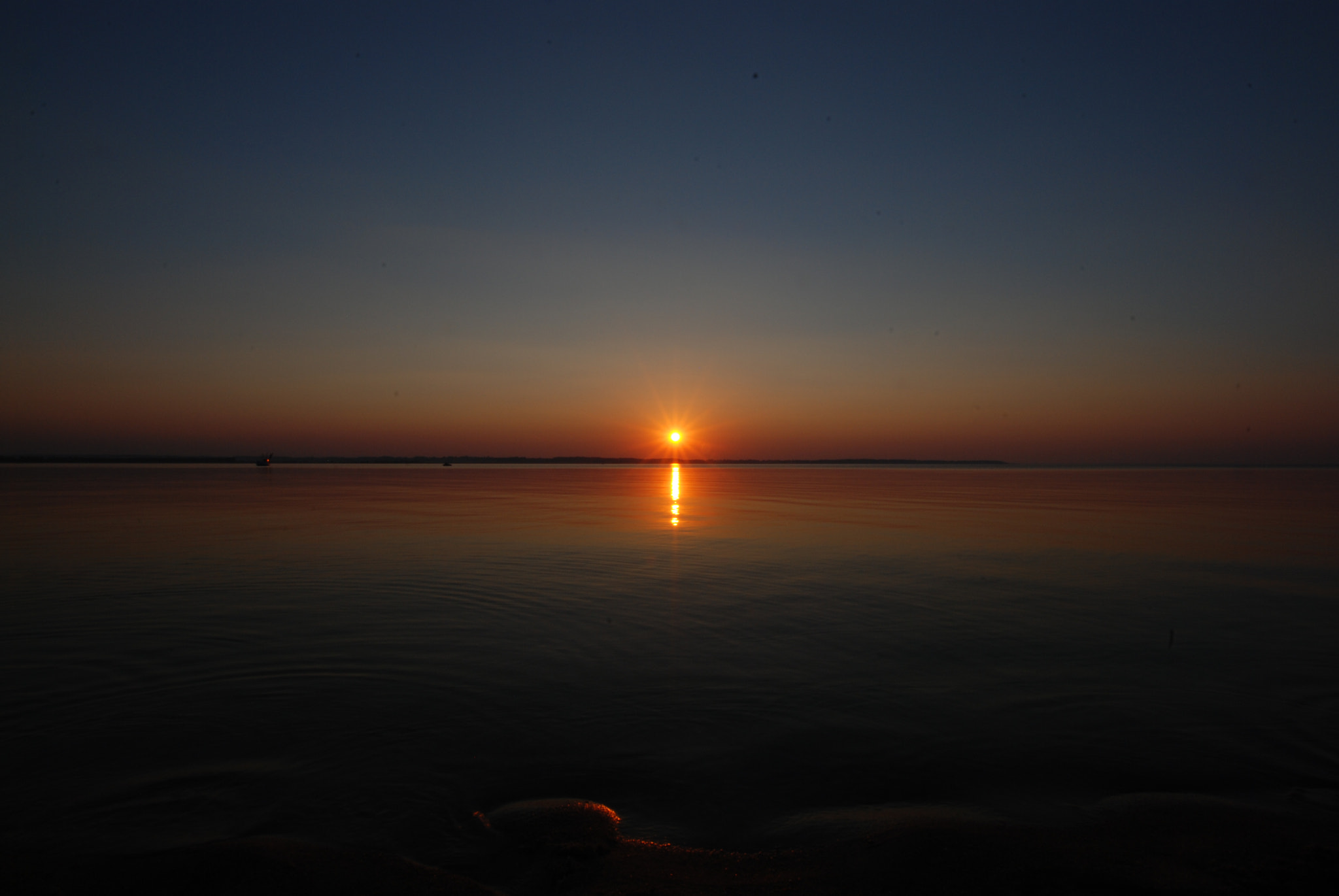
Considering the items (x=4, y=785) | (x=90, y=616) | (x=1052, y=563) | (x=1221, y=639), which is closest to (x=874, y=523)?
(x=1052, y=563)

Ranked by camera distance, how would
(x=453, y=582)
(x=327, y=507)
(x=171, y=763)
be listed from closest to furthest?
(x=171, y=763) → (x=453, y=582) → (x=327, y=507)

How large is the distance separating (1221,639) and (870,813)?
321 inches

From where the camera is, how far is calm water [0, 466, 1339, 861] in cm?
574

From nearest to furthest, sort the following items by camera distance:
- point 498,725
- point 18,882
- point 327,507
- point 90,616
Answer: point 18,882
point 498,725
point 90,616
point 327,507

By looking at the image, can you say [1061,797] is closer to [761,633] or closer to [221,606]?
[761,633]

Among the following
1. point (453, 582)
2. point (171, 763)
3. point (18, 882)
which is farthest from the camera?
point (453, 582)

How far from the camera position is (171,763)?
6.15 meters

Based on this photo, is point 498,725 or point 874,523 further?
point 874,523

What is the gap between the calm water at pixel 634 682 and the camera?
5.74 meters

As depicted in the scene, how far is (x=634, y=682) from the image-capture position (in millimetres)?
8570

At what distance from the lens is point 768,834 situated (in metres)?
5.15

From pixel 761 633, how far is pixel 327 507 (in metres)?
28.9

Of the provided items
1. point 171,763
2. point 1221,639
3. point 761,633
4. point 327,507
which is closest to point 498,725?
point 171,763

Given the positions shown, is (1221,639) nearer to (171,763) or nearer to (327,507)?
(171,763)
